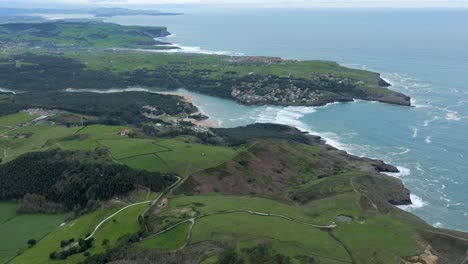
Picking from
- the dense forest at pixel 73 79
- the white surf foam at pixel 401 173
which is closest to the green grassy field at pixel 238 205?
the white surf foam at pixel 401 173

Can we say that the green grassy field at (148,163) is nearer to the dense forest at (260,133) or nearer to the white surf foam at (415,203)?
the dense forest at (260,133)

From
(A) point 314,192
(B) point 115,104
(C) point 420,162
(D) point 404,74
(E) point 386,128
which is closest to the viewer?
(A) point 314,192

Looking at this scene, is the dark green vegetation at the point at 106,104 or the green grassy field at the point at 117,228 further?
the dark green vegetation at the point at 106,104

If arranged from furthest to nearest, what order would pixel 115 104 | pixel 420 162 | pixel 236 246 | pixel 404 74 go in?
pixel 404 74 → pixel 115 104 → pixel 420 162 → pixel 236 246

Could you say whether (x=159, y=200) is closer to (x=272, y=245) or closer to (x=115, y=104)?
(x=272, y=245)

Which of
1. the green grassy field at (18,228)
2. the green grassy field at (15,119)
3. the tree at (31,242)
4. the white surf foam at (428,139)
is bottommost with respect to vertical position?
the green grassy field at (18,228)

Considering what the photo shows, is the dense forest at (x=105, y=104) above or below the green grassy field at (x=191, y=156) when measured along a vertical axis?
below

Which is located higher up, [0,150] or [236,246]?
[236,246]

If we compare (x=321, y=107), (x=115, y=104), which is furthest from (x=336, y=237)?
(x=115, y=104)

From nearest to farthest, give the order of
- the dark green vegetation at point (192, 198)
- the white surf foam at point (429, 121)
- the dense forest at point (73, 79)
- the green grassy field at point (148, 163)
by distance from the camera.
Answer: the dark green vegetation at point (192, 198) → the green grassy field at point (148, 163) → the white surf foam at point (429, 121) → the dense forest at point (73, 79)
